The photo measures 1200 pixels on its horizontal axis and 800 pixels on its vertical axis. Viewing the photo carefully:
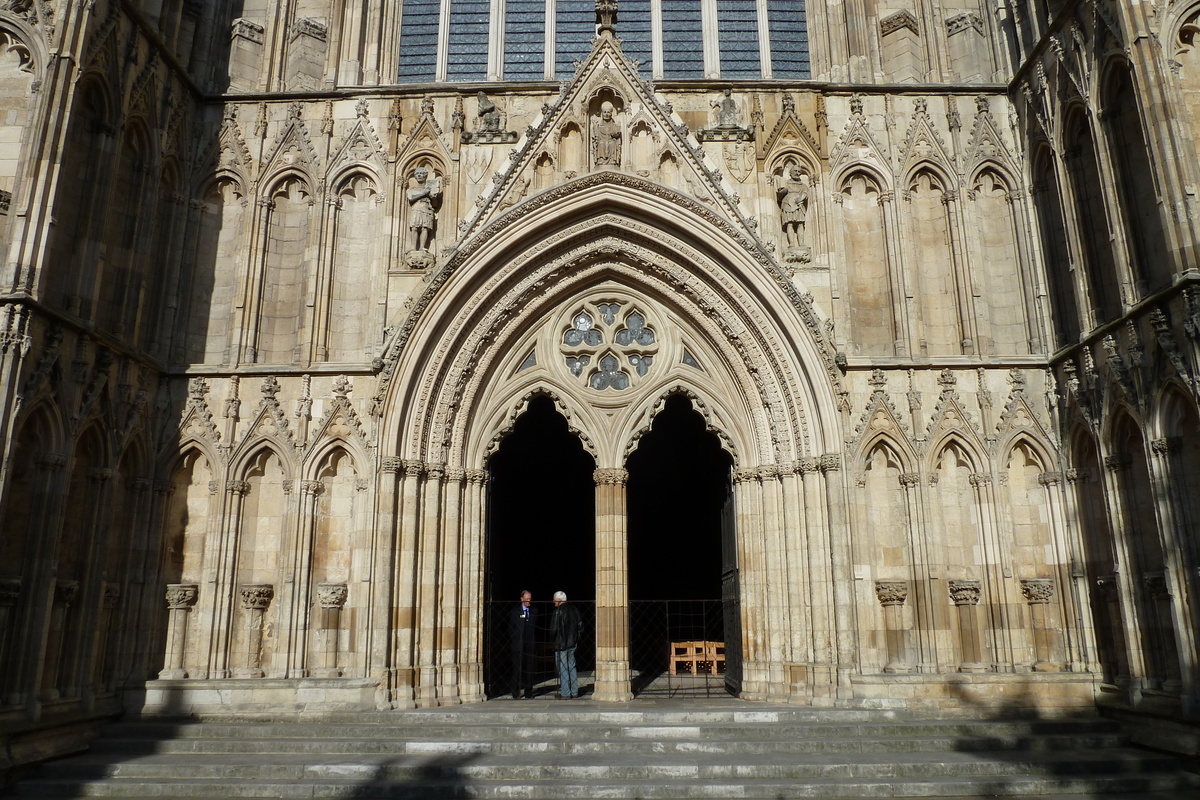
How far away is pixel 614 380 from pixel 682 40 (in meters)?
6.39

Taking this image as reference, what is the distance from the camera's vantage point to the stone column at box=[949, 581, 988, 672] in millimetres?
12133

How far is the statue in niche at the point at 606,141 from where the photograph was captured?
13906mm

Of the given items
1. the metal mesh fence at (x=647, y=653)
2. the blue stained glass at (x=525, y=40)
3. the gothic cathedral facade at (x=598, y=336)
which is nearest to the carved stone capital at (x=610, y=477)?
the gothic cathedral facade at (x=598, y=336)

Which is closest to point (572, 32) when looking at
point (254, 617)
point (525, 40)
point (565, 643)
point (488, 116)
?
point (525, 40)

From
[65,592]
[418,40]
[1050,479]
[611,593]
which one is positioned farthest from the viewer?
[418,40]

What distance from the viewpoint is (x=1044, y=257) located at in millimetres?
13211

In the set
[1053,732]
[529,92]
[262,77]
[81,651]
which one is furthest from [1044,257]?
[81,651]

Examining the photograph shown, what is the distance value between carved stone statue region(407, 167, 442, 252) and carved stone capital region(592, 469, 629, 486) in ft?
14.4

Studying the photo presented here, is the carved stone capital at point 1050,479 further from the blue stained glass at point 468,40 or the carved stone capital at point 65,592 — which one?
the carved stone capital at point 65,592

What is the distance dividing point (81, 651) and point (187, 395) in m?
3.75

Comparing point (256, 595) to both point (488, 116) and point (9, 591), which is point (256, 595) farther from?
point (488, 116)

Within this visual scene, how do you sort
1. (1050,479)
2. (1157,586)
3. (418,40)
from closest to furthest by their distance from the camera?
(1157,586), (1050,479), (418,40)

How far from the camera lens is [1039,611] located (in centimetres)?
1223

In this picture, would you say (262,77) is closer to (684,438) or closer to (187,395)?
(187,395)
